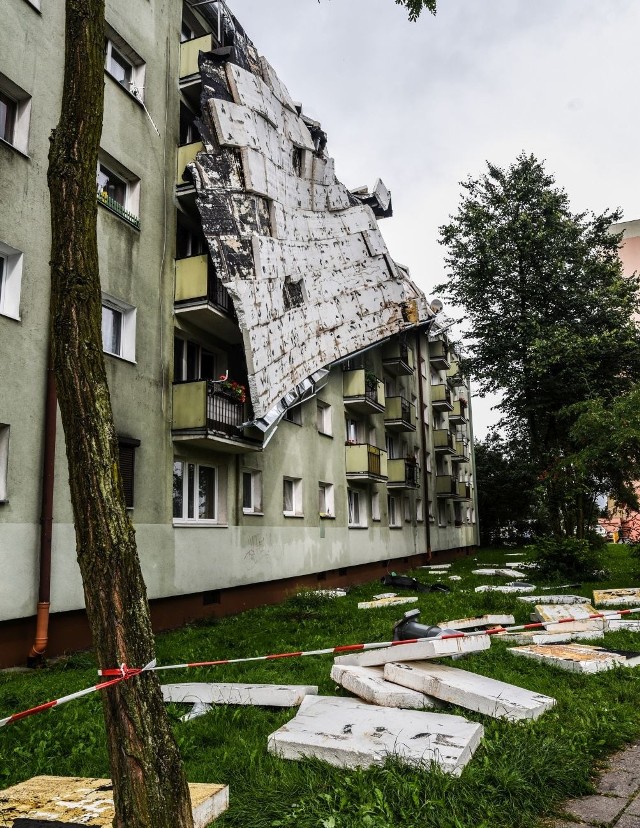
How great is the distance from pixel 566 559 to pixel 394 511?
9.71 metres

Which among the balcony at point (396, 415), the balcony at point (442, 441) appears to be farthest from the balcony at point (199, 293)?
the balcony at point (442, 441)

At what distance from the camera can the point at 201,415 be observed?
12477 mm

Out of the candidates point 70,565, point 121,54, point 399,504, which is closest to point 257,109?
point 121,54

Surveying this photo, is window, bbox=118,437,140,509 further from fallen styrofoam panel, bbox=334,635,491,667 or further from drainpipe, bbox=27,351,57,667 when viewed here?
fallen styrofoam panel, bbox=334,635,491,667

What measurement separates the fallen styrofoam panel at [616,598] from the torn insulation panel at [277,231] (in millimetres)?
7402

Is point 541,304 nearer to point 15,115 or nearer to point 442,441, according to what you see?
point 442,441

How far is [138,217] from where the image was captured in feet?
40.4

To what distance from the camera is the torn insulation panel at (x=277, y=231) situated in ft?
43.5

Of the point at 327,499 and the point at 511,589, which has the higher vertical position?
the point at 327,499

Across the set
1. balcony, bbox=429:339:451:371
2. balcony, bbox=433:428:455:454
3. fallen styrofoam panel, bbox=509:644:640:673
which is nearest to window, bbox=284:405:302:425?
fallen styrofoam panel, bbox=509:644:640:673

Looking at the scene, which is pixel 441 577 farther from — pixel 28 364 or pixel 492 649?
pixel 28 364

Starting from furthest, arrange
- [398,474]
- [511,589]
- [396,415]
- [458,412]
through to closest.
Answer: [458,412]
[396,415]
[398,474]
[511,589]

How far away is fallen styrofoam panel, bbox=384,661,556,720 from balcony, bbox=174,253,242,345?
28.7 feet

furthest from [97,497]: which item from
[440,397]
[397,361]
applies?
[440,397]
